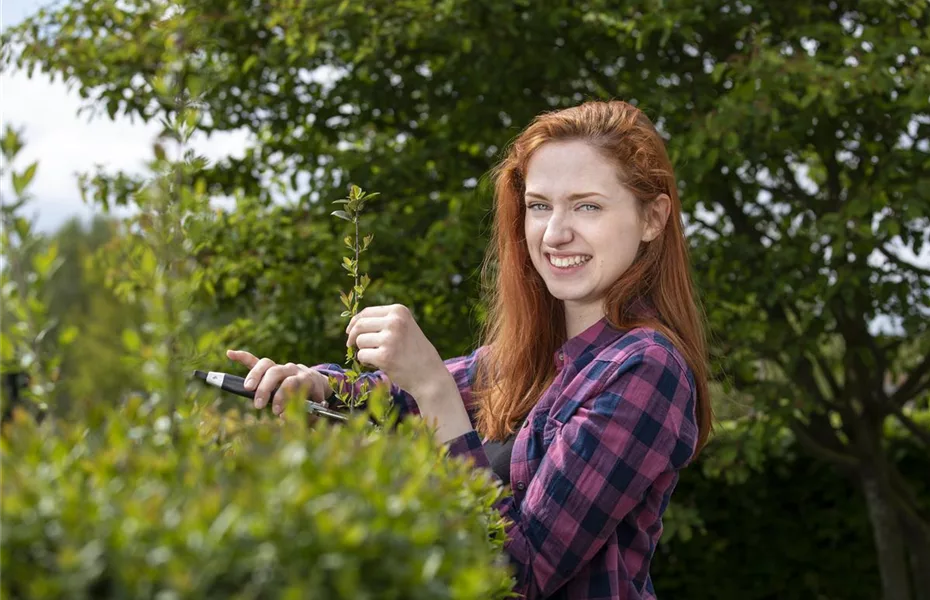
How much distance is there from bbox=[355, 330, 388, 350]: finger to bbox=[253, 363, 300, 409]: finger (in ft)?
0.93

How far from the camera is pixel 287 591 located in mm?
953

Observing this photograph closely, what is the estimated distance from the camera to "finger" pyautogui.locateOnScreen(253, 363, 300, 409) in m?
2.25

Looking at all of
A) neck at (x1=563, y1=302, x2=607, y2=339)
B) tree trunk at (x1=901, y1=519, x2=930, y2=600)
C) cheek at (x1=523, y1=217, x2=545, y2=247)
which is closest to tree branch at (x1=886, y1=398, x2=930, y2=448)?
tree trunk at (x1=901, y1=519, x2=930, y2=600)

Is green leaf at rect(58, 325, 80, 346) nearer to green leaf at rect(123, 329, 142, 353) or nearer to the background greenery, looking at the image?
green leaf at rect(123, 329, 142, 353)

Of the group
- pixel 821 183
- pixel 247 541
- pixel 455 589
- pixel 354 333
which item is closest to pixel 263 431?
pixel 247 541

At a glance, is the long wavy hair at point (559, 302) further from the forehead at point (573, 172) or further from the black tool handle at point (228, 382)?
the black tool handle at point (228, 382)

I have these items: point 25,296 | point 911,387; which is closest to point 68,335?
point 25,296

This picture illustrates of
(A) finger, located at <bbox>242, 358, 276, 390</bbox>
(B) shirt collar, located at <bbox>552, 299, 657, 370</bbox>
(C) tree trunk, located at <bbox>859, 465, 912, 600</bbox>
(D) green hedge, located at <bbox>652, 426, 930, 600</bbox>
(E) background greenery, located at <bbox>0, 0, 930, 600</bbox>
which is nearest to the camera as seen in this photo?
(A) finger, located at <bbox>242, 358, 276, 390</bbox>

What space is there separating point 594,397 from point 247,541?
1263 millimetres

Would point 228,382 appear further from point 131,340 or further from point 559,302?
point 131,340

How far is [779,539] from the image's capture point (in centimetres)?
734

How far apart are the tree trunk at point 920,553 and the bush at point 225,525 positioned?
6.36 meters

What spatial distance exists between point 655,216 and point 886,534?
4.79 meters

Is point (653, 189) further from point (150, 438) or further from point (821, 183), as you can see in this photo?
point (821, 183)
